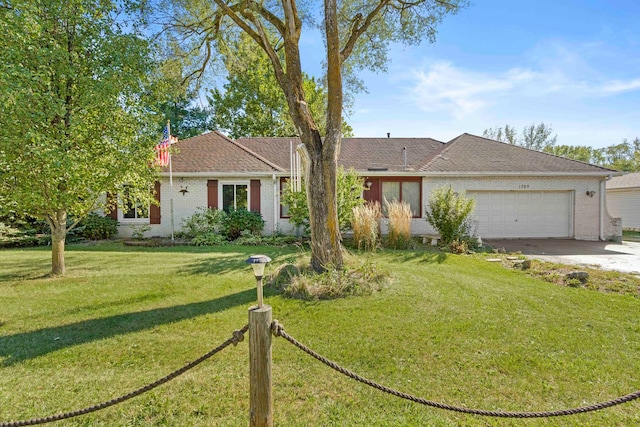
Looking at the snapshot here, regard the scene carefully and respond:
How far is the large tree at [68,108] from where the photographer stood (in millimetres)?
5391

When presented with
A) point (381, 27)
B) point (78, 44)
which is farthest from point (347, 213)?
point (78, 44)

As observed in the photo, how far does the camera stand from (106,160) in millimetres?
6430

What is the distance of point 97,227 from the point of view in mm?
11953

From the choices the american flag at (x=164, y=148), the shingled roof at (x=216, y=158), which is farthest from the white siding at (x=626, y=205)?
the american flag at (x=164, y=148)

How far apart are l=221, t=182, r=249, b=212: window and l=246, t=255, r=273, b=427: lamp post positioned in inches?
435

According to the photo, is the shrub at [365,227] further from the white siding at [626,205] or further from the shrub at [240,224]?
the white siding at [626,205]

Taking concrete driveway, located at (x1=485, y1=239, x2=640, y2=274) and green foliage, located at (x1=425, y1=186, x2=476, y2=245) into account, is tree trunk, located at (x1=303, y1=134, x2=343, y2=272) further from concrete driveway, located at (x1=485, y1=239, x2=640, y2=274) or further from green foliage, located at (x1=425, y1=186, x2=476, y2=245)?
concrete driveway, located at (x1=485, y1=239, x2=640, y2=274)

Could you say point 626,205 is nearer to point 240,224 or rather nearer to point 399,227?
point 399,227

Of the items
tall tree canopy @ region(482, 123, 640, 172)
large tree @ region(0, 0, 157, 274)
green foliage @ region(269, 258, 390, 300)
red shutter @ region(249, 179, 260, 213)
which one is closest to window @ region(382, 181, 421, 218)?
red shutter @ region(249, 179, 260, 213)

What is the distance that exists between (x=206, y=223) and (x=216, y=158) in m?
2.88

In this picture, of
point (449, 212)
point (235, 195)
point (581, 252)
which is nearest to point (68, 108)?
point (235, 195)

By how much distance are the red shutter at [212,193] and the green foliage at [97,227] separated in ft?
11.6

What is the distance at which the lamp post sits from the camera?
82.2 inches

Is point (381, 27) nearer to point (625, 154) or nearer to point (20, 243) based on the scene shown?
point (20, 243)
